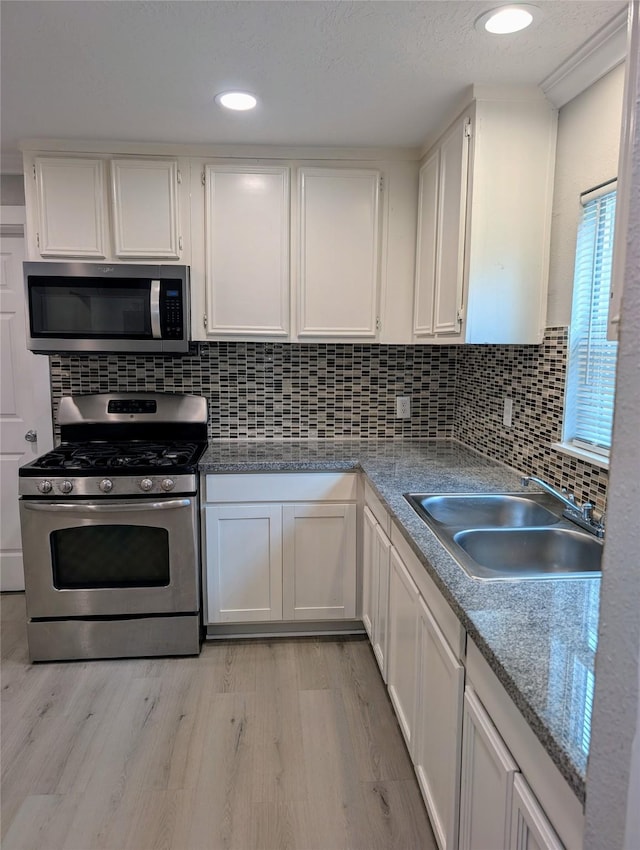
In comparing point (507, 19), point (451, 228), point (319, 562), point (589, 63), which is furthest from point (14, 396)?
point (589, 63)

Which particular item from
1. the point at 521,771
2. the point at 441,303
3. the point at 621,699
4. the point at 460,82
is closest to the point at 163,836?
the point at 521,771

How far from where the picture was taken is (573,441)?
6.40 ft

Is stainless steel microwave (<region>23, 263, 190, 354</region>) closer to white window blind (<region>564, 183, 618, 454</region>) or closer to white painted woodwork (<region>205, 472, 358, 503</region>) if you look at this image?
white painted woodwork (<region>205, 472, 358, 503</region>)

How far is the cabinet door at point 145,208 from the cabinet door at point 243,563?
1.25 metres

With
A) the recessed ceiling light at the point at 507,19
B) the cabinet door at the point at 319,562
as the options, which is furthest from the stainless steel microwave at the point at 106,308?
the recessed ceiling light at the point at 507,19

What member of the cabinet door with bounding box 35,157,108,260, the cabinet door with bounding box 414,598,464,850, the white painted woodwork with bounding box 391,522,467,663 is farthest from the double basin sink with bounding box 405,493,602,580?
the cabinet door with bounding box 35,157,108,260

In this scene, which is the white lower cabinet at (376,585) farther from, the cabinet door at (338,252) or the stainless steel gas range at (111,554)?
the cabinet door at (338,252)

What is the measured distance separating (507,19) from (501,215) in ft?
2.07

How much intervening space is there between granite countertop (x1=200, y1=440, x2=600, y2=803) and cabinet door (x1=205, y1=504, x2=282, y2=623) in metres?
0.60

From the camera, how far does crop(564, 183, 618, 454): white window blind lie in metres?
1.78

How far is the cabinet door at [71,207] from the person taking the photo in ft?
8.34

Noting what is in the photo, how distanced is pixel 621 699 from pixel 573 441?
1.65 metres

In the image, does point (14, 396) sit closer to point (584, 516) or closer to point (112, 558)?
point (112, 558)

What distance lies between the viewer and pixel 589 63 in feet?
5.57
